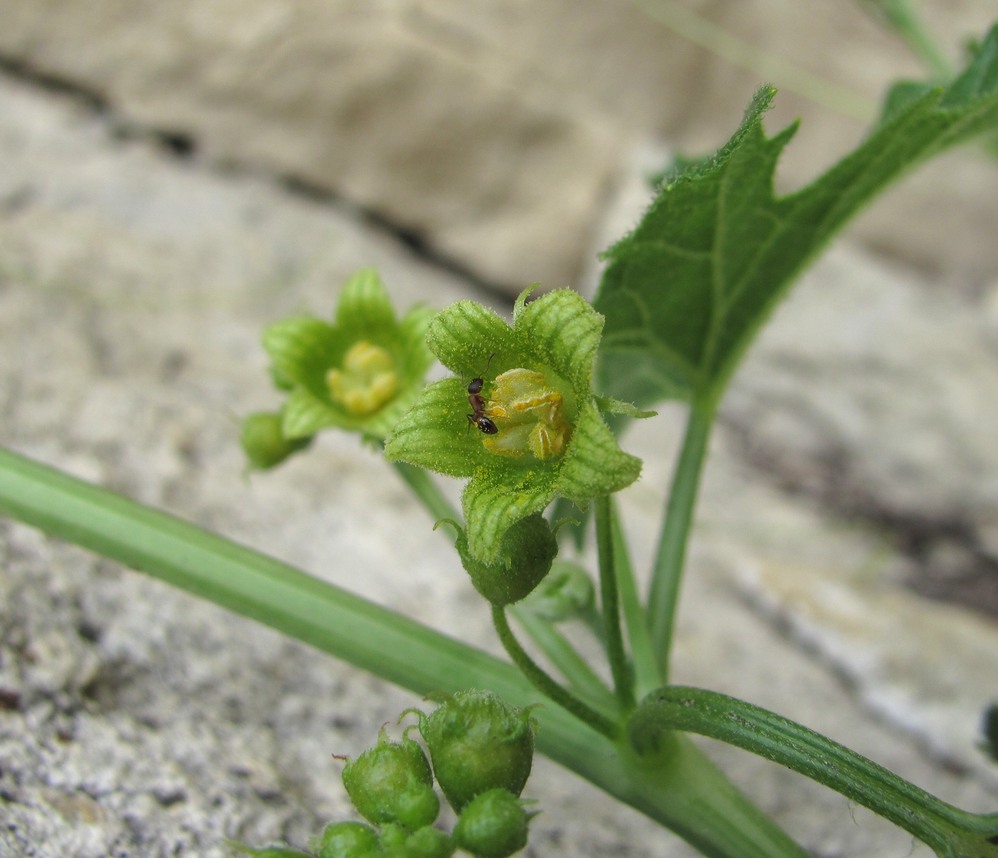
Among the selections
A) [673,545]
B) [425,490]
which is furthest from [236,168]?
[673,545]

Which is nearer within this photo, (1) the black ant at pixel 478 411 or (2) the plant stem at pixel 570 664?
(1) the black ant at pixel 478 411

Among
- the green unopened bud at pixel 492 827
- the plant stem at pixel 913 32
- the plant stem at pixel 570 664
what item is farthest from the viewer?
the plant stem at pixel 913 32

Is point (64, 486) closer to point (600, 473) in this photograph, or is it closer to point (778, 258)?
point (600, 473)

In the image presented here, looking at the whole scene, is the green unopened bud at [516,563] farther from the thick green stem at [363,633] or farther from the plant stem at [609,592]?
the thick green stem at [363,633]

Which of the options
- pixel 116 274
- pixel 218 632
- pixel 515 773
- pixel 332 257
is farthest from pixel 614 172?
pixel 515 773

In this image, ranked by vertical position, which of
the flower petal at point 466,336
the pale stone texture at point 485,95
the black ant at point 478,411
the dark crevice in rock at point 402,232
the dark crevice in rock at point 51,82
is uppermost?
the pale stone texture at point 485,95

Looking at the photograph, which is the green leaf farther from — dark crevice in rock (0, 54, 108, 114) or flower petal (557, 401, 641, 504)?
dark crevice in rock (0, 54, 108, 114)

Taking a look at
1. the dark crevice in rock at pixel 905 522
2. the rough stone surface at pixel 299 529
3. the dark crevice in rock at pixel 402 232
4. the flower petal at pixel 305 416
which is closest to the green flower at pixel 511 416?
the flower petal at pixel 305 416

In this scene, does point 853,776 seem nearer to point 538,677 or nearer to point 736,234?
point 538,677
